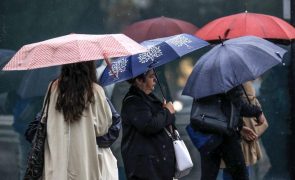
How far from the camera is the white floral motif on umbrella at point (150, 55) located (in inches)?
206

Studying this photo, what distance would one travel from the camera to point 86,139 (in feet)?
15.5

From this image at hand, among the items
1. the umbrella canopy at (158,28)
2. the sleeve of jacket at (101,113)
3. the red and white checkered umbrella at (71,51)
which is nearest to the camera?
the red and white checkered umbrella at (71,51)

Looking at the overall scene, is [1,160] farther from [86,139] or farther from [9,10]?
[86,139]

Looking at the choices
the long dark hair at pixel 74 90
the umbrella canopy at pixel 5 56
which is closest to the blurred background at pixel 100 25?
the umbrella canopy at pixel 5 56

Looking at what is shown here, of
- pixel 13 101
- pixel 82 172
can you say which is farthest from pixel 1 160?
pixel 82 172

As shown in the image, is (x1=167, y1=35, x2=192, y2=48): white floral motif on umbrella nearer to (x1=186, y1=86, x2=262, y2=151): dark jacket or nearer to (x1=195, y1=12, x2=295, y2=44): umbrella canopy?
(x1=186, y1=86, x2=262, y2=151): dark jacket

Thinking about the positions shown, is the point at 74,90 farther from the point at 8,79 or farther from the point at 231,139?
the point at 8,79

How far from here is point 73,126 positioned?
4707mm

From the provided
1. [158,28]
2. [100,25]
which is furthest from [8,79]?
[158,28]

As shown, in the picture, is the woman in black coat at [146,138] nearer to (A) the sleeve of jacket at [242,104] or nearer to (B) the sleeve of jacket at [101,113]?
(B) the sleeve of jacket at [101,113]

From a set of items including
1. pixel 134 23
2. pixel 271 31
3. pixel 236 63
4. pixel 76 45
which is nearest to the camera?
pixel 76 45

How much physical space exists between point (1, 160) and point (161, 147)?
10.4 feet

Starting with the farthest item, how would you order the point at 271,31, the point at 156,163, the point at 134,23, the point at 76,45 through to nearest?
1. the point at 134,23
2. the point at 271,31
3. the point at 156,163
4. the point at 76,45

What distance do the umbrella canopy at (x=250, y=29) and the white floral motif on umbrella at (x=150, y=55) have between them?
1.36 m
